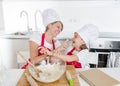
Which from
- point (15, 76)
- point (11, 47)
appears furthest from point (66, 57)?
point (11, 47)

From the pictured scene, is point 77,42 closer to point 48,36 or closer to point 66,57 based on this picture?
point 66,57

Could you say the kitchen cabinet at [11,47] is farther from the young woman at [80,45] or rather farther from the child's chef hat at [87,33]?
the child's chef hat at [87,33]

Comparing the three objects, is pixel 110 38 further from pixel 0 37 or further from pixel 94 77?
pixel 0 37

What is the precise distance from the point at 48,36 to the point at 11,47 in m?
0.99

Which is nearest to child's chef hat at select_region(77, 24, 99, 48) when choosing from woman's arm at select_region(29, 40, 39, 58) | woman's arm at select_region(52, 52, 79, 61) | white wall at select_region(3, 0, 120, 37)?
woman's arm at select_region(52, 52, 79, 61)

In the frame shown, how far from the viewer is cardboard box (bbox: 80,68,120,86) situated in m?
0.86

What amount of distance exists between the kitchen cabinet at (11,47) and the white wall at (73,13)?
1.29 feet

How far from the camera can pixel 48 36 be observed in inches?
50.2

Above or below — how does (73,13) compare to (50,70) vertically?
above

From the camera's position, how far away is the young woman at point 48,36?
1.23 meters

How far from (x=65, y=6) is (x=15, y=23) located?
781mm

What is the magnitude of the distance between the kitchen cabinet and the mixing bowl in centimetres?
108

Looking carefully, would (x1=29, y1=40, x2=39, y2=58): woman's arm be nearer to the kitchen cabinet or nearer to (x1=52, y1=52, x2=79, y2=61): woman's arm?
(x1=52, y1=52, x2=79, y2=61): woman's arm

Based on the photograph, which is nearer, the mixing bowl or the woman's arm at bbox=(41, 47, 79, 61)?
the mixing bowl
